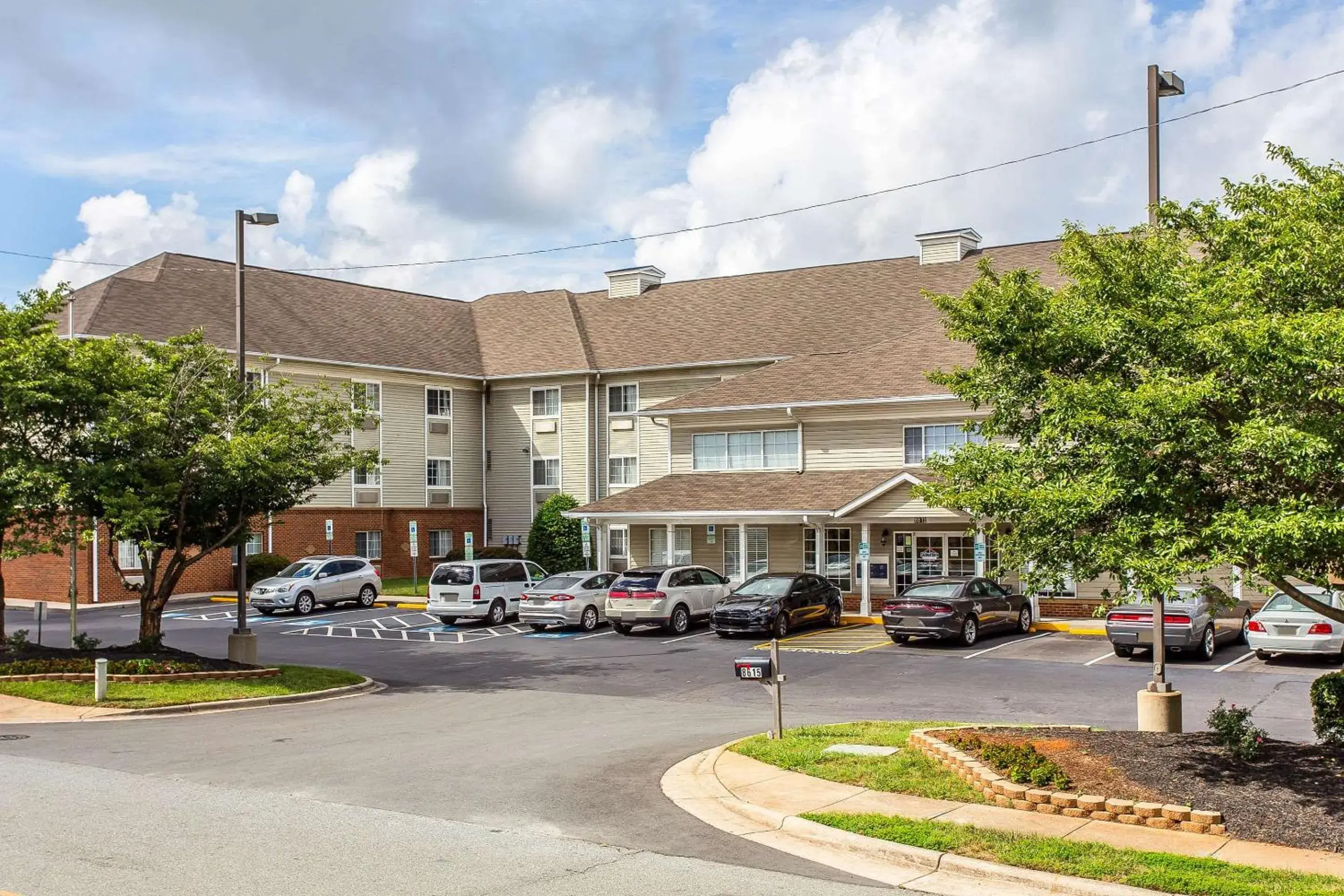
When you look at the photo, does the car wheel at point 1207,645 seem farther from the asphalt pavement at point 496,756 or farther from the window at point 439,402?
the window at point 439,402

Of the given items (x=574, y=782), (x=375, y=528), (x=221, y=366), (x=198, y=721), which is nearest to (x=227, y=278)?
(x=375, y=528)

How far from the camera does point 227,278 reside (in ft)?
151

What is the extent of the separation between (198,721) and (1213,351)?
13863 millimetres

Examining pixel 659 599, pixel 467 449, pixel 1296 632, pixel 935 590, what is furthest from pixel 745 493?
pixel 467 449

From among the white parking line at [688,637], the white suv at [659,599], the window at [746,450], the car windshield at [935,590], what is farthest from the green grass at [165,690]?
the window at [746,450]

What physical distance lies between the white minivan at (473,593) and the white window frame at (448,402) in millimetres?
16650

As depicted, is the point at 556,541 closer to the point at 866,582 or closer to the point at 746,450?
the point at 746,450

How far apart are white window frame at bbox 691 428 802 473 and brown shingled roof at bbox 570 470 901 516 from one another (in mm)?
247

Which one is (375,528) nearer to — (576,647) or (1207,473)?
(576,647)

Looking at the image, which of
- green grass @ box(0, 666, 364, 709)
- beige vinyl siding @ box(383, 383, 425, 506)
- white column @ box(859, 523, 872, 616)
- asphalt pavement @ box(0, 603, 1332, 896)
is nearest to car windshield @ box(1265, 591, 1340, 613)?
asphalt pavement @ box(0, 603, 1332, 896)

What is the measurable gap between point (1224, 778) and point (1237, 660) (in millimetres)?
13830

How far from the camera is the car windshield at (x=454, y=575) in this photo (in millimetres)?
31734

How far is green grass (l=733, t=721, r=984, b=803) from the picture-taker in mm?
11211

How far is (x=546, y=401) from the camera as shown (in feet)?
159
